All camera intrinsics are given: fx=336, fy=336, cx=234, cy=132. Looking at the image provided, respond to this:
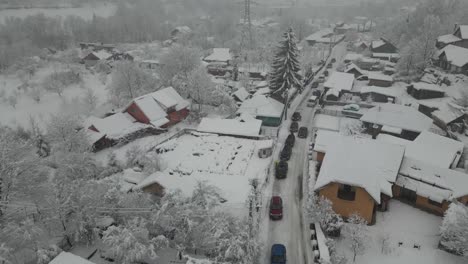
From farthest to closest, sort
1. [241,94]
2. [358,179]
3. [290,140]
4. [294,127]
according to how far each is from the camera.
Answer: [241,94] < [294,127] < [290,140] < [358,179]

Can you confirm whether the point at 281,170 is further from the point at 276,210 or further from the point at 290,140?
the point at 290,140

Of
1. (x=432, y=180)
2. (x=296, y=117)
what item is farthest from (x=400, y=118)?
(x=432, y=180)

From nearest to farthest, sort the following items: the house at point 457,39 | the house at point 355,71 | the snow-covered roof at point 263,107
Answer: the snow-covered roof at point 263,107
the house at point 457,39
the house at point 355,71

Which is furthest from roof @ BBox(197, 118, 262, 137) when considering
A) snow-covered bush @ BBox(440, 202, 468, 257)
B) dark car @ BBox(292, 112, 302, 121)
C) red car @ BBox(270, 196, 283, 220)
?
snow-covered bush @ BBox(440, 202, 468, 257)

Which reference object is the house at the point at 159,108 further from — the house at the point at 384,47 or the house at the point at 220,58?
the house at the point at 384,47

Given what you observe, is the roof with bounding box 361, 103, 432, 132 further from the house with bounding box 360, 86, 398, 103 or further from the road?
the road

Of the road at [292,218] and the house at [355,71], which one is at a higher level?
the house at [355,71]

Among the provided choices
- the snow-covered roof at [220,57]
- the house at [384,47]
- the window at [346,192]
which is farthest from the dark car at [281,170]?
the house at [384,47]
